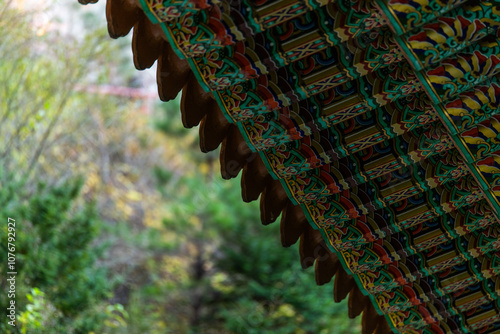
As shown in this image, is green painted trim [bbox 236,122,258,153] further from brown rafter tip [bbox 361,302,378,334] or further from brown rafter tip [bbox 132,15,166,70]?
brown rafter tip [bbox 361,302,378,334]

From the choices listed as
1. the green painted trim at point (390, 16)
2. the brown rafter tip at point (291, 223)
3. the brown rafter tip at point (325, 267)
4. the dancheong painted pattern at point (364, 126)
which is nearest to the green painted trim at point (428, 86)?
the dancheong painted pattern at point (364, 126)

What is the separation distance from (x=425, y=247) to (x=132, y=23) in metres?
1.63

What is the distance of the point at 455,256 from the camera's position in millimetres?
2852

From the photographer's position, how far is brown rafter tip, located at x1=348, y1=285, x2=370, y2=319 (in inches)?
121

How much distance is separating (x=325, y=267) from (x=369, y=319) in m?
0.40

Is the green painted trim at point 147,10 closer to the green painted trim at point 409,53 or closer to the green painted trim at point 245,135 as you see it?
the green painted trim at point 245,135

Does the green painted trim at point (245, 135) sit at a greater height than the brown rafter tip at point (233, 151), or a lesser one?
greater

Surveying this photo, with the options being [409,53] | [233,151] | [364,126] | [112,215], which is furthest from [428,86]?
[112,215]

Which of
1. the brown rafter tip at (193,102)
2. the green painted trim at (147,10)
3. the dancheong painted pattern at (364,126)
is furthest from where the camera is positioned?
the brown rafter tip at (193,102)

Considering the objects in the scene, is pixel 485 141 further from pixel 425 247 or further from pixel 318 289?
pixel 318 289

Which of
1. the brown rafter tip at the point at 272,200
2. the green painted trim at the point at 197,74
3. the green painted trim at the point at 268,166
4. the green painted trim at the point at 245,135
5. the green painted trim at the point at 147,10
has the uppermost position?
the green painted trim at the point at 147,10

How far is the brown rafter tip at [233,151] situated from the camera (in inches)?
106

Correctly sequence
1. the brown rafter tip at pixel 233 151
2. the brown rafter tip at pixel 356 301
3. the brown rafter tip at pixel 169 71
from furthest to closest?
the brown rafter tip at pixel 356 301 → the brown rafter tip at pixel 233 151 → the brown rafter tip at pixel 169 71

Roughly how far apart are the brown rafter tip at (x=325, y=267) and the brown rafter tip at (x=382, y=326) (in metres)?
0.40
